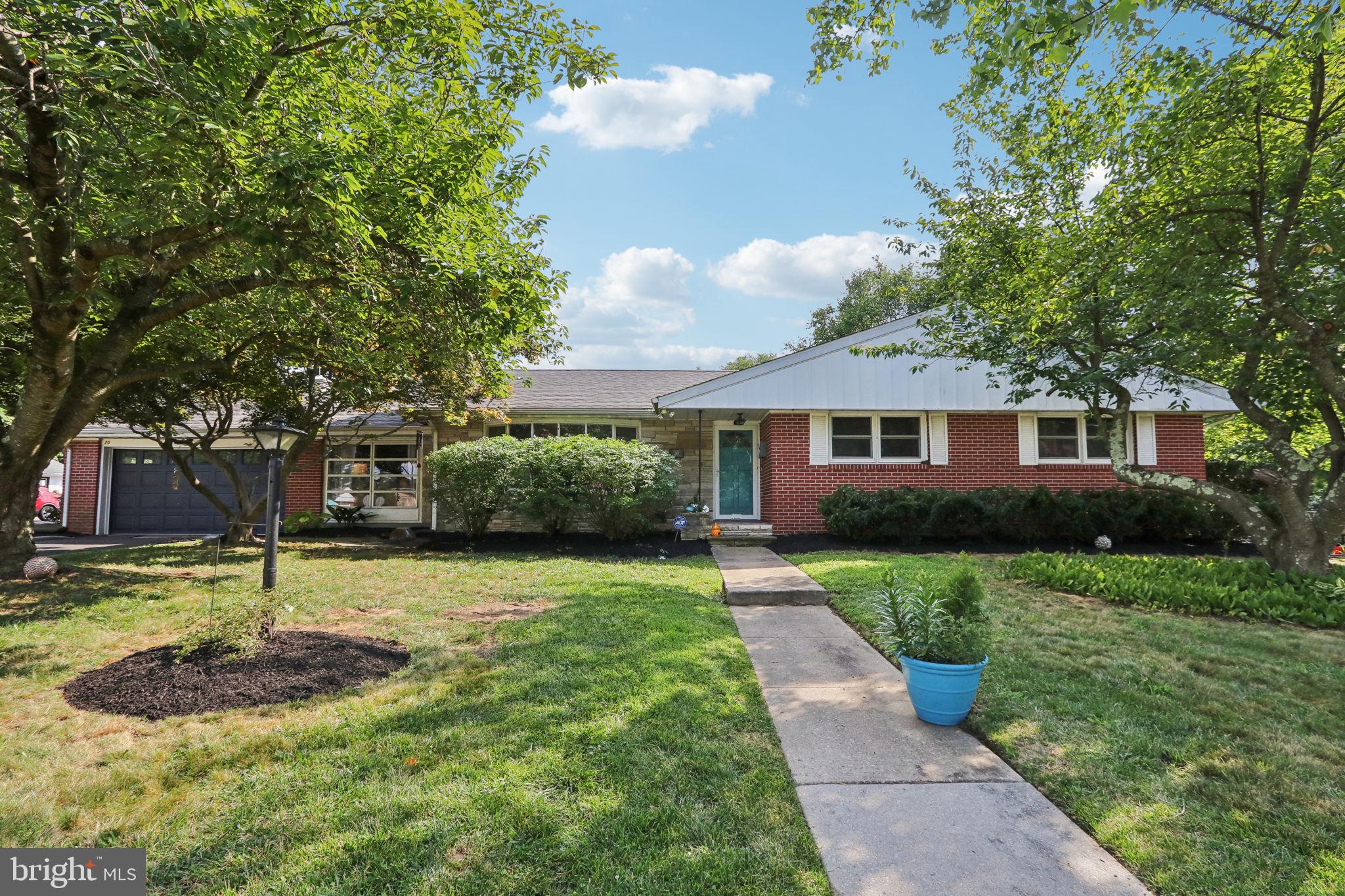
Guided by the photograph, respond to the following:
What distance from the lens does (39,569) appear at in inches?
295

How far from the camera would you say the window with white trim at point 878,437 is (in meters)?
12.3

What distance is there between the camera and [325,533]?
13.5 meters

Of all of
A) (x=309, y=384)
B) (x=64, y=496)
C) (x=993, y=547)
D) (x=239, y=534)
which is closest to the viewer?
(x=309, y=384)

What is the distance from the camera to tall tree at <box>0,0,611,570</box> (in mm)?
3668

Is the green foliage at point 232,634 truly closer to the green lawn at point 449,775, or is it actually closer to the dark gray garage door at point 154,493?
the green lawn at point 449,775

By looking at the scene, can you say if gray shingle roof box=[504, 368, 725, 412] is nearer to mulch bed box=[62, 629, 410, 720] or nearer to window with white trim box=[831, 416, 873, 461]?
window with white trim box=[831, 416, 873, 461]

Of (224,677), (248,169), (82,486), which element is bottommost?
(224,677)

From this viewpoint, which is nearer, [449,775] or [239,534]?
[449,775]

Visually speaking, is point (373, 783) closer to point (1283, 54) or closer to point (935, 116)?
point (1283, 54)

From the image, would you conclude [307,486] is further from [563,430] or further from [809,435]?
[809,435]

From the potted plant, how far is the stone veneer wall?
9.58m

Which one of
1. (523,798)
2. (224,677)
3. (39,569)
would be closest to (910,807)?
(523,798)

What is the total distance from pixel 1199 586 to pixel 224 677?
890cm

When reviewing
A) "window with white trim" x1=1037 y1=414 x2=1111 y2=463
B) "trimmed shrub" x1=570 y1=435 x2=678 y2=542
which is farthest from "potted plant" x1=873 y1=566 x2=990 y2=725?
"window with white trim" x1=1037 y1=414 x2=1111 y2=463
